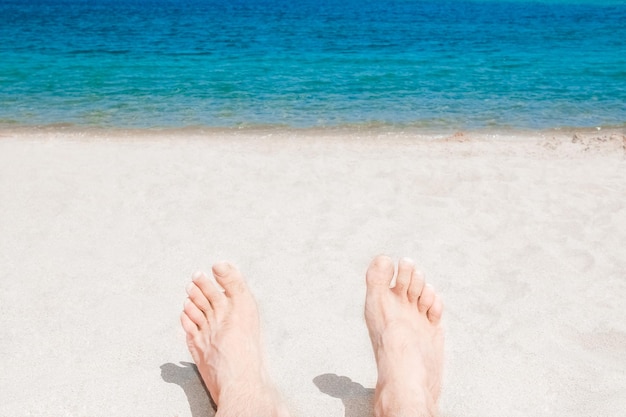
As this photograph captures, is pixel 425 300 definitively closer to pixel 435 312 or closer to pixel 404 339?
pixel 435 312

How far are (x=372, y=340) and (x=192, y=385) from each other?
29.7 inches

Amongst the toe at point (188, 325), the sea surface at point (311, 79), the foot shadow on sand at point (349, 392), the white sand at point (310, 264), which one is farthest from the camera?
the sea surface at point (311, 79)

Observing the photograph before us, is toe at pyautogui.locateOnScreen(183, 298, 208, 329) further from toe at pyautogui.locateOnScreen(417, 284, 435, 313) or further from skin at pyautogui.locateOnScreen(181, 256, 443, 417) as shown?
toe at pyautogui.locateOnScreen(417, 284, 435, 313)

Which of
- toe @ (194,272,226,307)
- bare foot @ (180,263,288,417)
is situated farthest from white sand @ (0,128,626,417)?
toe @ (194,272,226,307)

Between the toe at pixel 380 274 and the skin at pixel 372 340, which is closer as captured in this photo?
the skin at pixel 372 340

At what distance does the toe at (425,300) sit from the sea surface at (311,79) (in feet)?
16.7

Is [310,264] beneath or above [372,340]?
above

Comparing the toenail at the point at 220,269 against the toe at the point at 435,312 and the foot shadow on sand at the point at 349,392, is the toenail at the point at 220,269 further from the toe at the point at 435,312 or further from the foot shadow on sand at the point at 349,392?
the toe at the point at 435,312

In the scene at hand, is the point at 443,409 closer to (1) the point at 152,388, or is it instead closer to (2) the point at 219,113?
(1) the point at 152,388

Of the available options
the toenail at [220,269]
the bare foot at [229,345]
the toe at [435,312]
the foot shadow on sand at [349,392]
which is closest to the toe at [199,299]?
the bare foot at [229,345]

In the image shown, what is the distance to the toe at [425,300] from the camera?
2391 millimetres

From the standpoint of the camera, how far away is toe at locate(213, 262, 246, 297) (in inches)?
95.6

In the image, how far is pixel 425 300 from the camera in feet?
7.84

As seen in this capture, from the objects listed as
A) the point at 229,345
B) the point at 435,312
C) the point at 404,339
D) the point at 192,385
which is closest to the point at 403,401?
the point at 404,339
